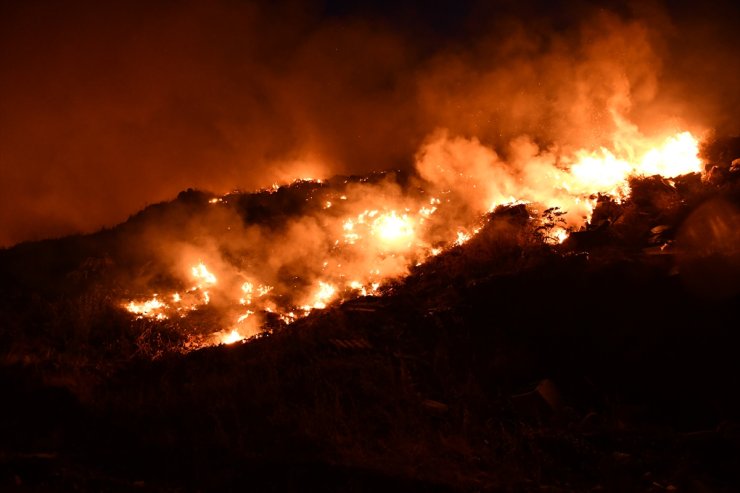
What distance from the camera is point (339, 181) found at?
17.0m

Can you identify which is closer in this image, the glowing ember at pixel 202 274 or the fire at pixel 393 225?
the fire at pixel 393 225

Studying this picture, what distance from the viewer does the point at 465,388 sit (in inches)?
253

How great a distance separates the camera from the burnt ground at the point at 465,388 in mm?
5039

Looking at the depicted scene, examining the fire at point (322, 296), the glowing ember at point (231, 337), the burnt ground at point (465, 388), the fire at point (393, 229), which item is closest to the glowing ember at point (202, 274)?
the glowing ember at point (231, 337)

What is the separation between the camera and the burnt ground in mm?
5039

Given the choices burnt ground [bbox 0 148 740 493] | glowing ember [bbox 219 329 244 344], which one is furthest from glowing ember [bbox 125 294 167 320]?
burnt ground [bbox 0 148 740 493]

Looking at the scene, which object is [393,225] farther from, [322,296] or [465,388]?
[465,388]

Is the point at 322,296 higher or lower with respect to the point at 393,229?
lower

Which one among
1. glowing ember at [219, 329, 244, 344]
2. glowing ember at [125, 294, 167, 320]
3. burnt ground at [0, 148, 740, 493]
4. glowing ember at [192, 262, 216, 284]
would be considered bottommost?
burnt ground at [0, 148, 740, 493]

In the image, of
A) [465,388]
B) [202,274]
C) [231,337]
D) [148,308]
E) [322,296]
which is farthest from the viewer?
[202,274]

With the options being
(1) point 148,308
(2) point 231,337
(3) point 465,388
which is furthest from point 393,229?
(3) point 465,388

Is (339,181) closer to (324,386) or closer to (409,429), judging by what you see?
(324,386)

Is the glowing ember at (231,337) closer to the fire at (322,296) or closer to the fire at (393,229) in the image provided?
the fire at (322,296)

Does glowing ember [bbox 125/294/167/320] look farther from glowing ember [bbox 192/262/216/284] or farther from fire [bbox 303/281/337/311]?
fire [bbox 303/281/337/311]
